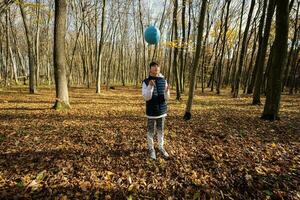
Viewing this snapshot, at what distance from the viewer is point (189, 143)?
5.66 metres

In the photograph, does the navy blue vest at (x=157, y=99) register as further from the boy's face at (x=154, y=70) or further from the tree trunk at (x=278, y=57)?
the tree trunk at (x=278, y=57)

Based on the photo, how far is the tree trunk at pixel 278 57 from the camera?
7195mm

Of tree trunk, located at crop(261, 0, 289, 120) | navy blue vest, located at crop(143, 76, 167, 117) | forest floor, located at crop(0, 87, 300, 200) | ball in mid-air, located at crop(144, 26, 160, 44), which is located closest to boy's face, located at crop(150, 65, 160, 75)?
navy blue vest, located at crop(143, 76, 167, 117)

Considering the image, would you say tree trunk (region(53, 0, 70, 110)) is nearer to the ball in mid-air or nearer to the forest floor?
the forest floor

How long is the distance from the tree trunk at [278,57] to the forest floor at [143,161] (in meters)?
0.66

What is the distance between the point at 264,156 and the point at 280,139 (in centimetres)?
157

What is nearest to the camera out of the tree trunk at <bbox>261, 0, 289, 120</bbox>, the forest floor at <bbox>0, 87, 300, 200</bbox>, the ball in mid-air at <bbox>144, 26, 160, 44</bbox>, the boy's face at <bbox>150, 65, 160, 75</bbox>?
the forest floor at <bbox>0, 87, 300, 200</bbox>

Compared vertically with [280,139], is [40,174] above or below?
below

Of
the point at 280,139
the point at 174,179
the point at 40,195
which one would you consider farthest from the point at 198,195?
the point at 280,139

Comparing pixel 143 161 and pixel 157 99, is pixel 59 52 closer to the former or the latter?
pixel 157 99

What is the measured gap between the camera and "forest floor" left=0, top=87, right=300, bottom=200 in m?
3.62

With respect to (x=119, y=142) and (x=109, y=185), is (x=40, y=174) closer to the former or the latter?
(x=109, y=185)

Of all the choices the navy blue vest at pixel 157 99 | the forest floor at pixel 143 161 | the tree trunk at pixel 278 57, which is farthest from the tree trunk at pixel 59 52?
the tree trunk at pixel 278 57

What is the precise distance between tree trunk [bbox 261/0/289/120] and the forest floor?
655 millimetres
